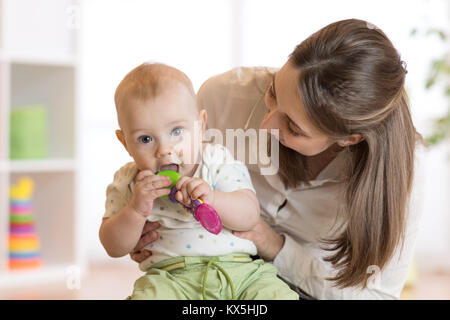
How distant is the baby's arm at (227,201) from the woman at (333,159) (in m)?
0.05

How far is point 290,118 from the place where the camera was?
826 millimetres

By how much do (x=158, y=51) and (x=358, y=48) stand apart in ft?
1.00

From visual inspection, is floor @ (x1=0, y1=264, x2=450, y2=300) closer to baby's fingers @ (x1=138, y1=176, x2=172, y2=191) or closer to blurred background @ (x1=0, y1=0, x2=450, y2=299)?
blurred background @ (x1=0, y1=0, x2=450, y2=299)

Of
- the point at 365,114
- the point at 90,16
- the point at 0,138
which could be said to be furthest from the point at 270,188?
the point at 0,138

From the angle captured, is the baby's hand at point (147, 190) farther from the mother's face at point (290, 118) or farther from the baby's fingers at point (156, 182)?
the mother's face at point (290, 118)

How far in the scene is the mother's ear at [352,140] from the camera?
85 centimetres

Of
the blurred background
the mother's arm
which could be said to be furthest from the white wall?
the blurred background

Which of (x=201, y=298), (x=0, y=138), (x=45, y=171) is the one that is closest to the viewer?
(x=201, y=298)

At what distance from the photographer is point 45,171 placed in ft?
6.71

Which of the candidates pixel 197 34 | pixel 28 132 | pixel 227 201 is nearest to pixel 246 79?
pixel 197 34

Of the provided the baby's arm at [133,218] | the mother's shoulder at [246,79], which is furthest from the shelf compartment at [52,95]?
the baby's arm at [133,218]

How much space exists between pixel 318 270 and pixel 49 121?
136 cm

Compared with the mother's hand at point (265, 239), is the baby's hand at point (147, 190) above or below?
above

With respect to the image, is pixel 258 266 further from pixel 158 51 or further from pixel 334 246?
pixel 158 51
